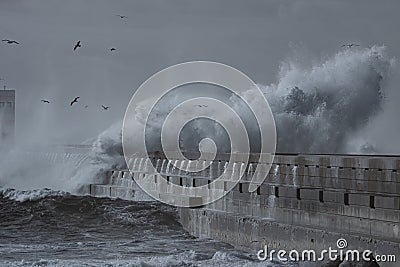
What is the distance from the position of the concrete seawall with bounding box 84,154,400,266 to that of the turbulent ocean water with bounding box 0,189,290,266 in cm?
45

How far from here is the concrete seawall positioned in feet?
42.7

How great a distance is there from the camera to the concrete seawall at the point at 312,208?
13.0 m

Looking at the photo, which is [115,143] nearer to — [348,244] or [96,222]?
[96,222]

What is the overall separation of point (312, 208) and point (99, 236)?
6.41 metres

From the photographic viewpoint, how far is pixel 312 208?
1471 centimetres

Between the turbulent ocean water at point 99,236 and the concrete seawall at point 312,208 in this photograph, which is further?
the turbulent ocean water at point 99,236

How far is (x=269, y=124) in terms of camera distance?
3114cm

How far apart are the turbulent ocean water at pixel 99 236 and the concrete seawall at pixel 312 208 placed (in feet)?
1.47

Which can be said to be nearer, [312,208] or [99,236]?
[312,208]

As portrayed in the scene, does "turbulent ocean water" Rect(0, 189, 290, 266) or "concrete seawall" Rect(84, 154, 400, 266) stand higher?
"concrete seawall" Rect(84, 154, 400, 266)

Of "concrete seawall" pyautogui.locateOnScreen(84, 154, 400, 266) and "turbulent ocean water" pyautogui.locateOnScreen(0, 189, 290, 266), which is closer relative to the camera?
"concrete seawall" pyautogui.locateOnScreen(84, 154, 400, 266)

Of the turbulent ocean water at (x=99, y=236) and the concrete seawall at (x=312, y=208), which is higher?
the concrete seawall at (x=312, y=208)

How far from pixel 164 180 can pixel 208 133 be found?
33.9 ft

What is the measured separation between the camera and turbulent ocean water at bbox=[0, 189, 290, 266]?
1493cm
